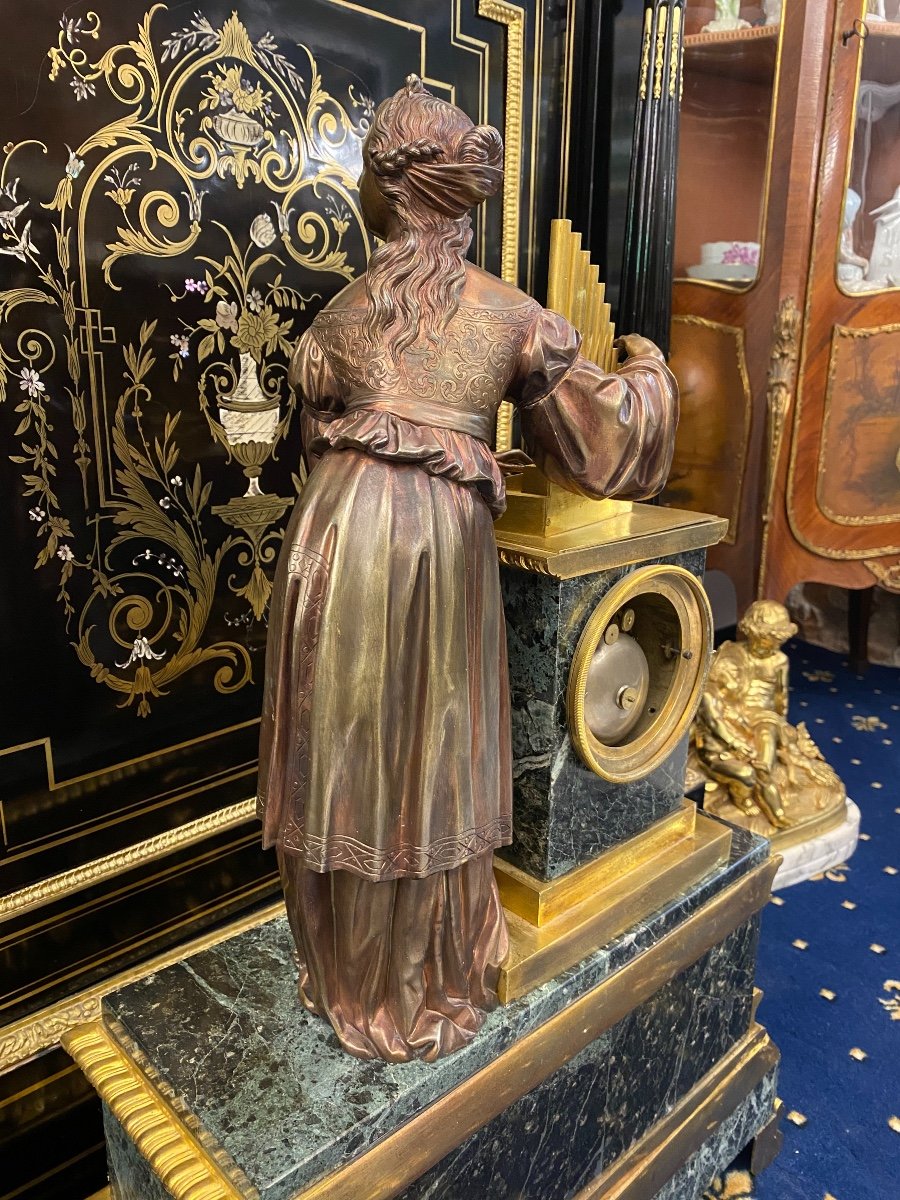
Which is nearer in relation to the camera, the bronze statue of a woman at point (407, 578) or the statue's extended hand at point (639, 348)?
the bronze statue of a woman at point (407, 578)

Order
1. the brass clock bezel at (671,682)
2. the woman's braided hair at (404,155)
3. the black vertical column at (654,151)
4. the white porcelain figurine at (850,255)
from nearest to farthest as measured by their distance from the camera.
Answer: the woman's braided hair at (404,155) → the brass clock bezel at (671,682) → the black vertical column at (654,151) → the white porcelain figurine at (850,255)

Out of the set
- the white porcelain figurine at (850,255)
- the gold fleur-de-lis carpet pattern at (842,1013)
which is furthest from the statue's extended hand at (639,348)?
the white porcelain figurine at (850,255)

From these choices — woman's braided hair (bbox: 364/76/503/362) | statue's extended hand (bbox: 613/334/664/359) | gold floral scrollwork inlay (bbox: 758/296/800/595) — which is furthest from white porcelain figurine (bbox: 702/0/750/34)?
woman's braided hair (bbox: 364/76/503/362)

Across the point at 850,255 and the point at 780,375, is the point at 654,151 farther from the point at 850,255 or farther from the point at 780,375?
the point at 850,255

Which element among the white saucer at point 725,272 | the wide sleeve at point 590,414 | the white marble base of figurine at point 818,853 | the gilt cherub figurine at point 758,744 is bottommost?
the white marble base of figurine at point 818,853

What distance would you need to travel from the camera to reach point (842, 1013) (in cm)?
192

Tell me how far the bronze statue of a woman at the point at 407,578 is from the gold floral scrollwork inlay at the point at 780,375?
1920mm

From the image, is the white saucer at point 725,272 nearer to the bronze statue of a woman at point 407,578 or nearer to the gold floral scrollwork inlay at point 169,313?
the gold floral scrollwork inlay at point 169,313

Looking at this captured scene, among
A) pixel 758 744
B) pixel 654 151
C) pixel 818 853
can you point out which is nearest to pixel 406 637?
pixel 654 151

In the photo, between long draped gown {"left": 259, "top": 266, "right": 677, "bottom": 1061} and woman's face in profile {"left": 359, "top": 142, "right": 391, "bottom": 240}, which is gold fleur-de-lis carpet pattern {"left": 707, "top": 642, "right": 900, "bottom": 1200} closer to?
long draped gown {"left": 259, "top": 266, "right": 677, "bottom": 1061}

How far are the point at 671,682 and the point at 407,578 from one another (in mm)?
677

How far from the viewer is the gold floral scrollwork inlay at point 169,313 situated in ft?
4.55

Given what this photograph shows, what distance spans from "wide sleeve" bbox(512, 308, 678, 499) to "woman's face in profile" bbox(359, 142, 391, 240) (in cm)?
21

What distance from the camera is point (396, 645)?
3.12ft
